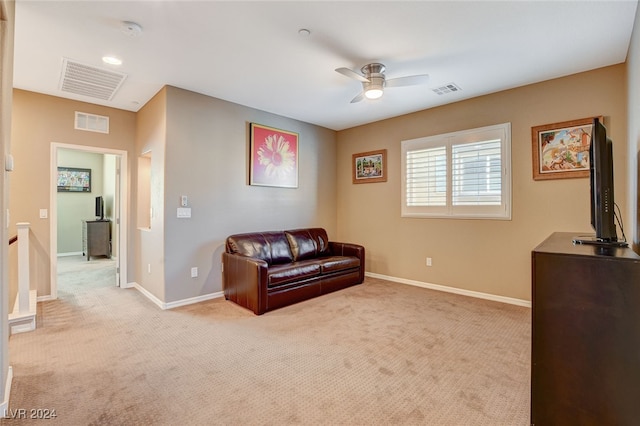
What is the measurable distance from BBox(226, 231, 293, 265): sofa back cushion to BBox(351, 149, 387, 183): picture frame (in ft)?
6.28

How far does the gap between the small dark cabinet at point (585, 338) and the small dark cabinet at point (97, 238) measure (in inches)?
326

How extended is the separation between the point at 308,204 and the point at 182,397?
384 centimetres

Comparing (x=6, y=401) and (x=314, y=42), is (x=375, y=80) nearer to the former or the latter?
(x=314, y=42)

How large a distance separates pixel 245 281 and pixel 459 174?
3288mm

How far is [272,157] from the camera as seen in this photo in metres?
4.86

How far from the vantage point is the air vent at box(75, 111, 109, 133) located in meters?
4.26

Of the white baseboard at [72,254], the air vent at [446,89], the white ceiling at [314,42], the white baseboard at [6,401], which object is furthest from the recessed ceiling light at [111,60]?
the white baseboard at [72,254]

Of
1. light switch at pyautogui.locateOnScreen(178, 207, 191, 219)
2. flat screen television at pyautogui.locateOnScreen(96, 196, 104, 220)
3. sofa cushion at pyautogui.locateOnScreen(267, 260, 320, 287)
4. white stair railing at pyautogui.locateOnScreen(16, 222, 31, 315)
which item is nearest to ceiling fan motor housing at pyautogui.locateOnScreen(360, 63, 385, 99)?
sofa cushion at pyautogui.locateOnScreen(267, 260, 320, 287)

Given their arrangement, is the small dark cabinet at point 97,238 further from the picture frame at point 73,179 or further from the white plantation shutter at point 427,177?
the white plantation shutter at point 427,177

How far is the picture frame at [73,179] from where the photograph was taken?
24.1 ft

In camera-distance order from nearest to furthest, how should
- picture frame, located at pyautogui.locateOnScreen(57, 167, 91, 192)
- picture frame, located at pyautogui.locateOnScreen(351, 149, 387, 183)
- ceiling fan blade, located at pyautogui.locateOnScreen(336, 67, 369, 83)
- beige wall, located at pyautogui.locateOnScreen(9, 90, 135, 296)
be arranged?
1. ceiling fan blade, located at pyautogui.locateOnScreen(336, 67, 369, 83)
2. beige wall, located at pyautogui.locateOnScreen(9, 90, 135, 296)
3. picture frame, located at pyautogui.locateOnScreen(351, 149, 387, 183)
4. picture frame, located at pyautogui.locateOnScreen(57, 167, 91, 192)

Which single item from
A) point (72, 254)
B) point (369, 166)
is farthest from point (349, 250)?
point (72, 254)

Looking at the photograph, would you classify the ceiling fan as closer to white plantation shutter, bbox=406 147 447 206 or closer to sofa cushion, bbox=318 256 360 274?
white plantation shutter, bbox=406 147 447 206

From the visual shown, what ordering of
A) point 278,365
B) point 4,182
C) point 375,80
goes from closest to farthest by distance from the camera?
1. point 4,182
2. point 278,365
3. point 375,80
